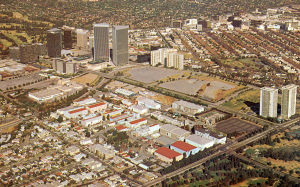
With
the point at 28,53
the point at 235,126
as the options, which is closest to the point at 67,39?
the point at 28,53

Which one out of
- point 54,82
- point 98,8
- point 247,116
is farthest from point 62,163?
point 98,8

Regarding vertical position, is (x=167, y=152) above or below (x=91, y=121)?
below

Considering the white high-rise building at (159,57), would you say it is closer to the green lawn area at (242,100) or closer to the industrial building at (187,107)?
the green lawn area at (242,100)

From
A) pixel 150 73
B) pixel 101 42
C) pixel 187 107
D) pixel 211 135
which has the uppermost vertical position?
pixel 101 42

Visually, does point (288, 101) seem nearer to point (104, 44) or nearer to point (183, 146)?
point (183, 146)

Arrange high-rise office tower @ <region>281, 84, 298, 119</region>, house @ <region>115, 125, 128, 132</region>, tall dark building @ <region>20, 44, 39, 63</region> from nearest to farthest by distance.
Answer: house @ <region>115, 125, 128, 132</region>, high-rise office tower @ <region>281, 84, 298, 119</region>, tall dark building @ <region>20, 44, 39, 63</region>

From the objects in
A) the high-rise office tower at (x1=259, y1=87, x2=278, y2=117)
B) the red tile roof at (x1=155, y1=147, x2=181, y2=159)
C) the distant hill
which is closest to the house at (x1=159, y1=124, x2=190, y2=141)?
the red tile roof at (x1=155, y1=147, x2=181, y2=159)

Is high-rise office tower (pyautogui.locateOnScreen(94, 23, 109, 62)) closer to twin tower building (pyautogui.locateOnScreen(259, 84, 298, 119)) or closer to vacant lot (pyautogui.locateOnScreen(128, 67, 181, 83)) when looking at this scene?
vacant lot (pyautogui.locateOnScreen(128, 67, 181, 83))
